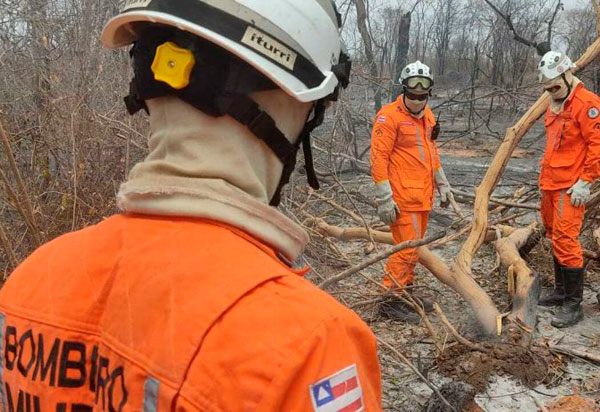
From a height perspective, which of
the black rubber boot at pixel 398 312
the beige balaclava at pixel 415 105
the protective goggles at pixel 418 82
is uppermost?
the protective goggles at pixel 418 82

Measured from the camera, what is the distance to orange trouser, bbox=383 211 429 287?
4891 millimetres

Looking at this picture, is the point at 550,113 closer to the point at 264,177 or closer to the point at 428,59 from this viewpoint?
the point at 264,177

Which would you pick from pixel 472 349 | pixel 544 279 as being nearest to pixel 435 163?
pixel 544 279

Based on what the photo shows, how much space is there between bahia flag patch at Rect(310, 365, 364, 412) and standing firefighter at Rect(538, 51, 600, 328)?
432 centimetres

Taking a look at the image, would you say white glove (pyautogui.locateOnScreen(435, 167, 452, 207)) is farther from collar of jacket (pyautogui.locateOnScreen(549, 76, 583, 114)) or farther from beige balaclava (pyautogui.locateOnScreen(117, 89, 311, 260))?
beige balaclava (pyautogui.locateOnScreen(117, 89, 311, 260))

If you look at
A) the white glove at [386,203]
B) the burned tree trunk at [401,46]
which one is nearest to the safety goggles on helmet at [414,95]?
the white glove at [386,203]

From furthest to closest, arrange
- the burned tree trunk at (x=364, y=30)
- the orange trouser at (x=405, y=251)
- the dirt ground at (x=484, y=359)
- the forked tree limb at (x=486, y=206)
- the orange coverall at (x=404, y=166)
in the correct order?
the burned tree trunk at (x=364, y=30) < the orange coverall at (x=404, y=166) < the orange trouser at (x=405, y=251) < the forked tree limb at (x=486, y=206) < the dirt ground at (x=484, y=359)

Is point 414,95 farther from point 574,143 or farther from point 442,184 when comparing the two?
point 574,143

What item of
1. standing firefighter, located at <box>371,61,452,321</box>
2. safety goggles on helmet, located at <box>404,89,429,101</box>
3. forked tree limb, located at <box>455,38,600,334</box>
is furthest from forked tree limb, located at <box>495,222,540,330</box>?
safety goggles on helmet, located at <box>404,89,429,101</box>

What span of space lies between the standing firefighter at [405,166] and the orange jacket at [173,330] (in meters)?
4.04

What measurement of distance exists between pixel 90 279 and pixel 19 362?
9.2 inches

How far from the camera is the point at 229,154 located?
99 centimetres

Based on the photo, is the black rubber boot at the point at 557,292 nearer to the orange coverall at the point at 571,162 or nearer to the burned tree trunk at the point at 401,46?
the orange coverall at the point at 571,162

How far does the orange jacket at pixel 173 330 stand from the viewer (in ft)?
2.59
